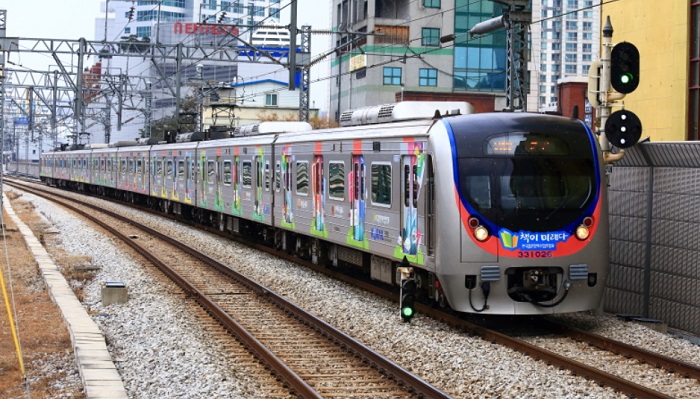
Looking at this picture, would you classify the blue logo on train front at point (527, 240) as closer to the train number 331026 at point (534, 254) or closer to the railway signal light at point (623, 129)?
the train number 331026 at point (534, 254)

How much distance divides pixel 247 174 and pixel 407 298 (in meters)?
11.9

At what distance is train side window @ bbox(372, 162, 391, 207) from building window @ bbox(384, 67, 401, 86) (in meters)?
54.9

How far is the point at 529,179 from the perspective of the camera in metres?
12.0

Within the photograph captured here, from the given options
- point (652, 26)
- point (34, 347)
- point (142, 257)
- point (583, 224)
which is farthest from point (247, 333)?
point (652, 26)

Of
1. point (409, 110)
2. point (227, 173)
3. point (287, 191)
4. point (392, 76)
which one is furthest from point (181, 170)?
point (392, 76)

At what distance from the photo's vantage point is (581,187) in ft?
39.9

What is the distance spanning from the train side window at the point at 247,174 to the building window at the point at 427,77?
46496mm

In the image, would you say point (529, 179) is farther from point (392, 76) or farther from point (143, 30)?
point (143, 30)

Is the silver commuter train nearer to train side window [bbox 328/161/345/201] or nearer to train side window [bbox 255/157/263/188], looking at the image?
train side window [bbox 328/161/345/201]

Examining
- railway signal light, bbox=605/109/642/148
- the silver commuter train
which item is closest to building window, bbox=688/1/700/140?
the silver commuter train

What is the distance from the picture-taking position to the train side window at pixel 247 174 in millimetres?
23636

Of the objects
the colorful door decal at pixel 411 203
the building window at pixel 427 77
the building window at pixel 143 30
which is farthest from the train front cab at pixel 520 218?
the building window at pixel 143 30

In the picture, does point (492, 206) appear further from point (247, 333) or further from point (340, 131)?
point (340, 131)

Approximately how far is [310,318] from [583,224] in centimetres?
349
